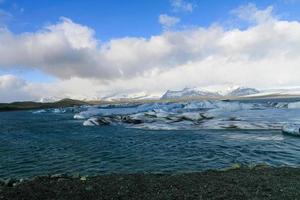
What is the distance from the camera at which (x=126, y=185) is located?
12.5m

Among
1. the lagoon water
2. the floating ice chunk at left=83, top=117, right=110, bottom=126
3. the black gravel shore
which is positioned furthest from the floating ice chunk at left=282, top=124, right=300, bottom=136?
the floating ice chunk at left=83, top=117, right=110, bottom=126

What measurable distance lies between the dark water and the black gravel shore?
4.11m

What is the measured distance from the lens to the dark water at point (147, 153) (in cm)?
1912

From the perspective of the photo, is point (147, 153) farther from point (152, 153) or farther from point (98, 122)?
point (98, 122)

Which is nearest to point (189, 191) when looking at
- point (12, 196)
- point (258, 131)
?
point (12, 196)

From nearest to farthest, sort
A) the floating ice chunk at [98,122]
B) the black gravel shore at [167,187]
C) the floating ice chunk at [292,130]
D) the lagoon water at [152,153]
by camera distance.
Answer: the black gravel shore at [167,187] → the lagoon water at [152,153] → the floating ice chunk at [292,130] → the floating ice chunk at [98,122]

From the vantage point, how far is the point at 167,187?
39.8ft

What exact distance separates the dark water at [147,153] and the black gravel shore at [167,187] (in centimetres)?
411

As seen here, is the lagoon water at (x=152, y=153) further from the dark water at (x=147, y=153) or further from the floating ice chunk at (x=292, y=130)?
the floating ice chunk at (x=292, y=130)

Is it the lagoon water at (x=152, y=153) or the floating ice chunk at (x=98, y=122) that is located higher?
the floating ice chunk at (x=98, y=122)

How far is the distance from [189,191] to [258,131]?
2333cm

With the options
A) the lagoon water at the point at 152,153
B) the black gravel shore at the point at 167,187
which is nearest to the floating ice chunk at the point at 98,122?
the lagoon water at the point at 152,153

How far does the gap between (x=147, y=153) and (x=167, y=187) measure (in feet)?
36.3

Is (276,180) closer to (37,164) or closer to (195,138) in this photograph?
(37,164)
